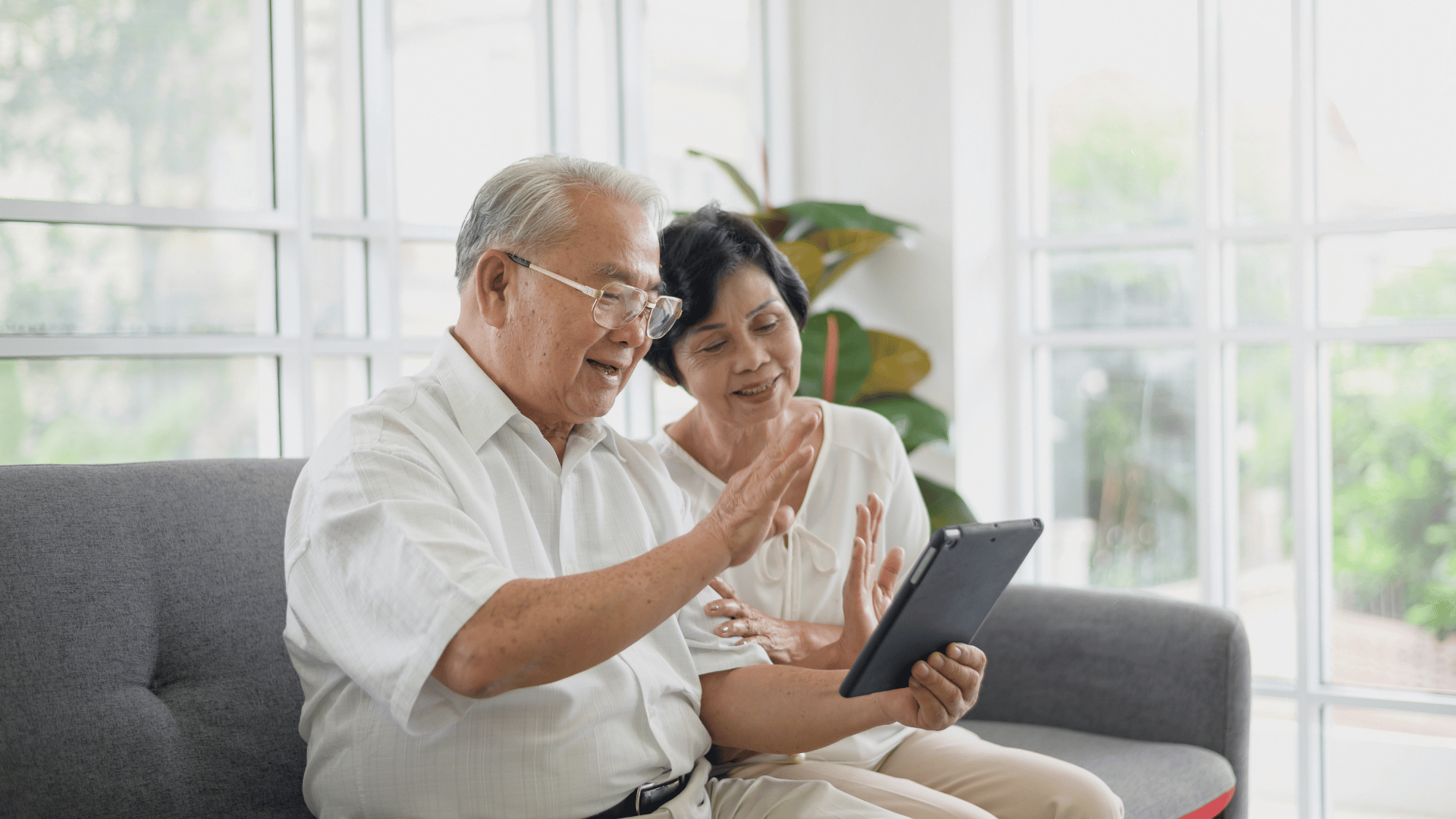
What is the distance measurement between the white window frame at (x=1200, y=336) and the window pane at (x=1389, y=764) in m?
0.03

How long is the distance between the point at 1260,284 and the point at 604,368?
7.48 feet

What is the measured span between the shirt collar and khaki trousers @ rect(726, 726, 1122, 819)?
0.65m

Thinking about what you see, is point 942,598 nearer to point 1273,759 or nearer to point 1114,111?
point 1273,759

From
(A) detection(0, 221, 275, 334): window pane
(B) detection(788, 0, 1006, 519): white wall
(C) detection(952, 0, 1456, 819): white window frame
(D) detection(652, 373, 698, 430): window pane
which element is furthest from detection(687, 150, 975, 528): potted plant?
(A) detection(0, 221, 275, 334): window pane

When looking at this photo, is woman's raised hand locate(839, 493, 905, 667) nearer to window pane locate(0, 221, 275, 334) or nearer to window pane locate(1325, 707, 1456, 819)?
window pane locate(0, 221, 275, 334)

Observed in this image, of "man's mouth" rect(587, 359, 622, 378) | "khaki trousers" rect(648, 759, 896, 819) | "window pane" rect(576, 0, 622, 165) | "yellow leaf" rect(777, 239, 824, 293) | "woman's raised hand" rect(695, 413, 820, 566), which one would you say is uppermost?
"window pane" rect(576, 0, 622, 165)

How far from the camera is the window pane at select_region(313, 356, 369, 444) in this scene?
2.39 m

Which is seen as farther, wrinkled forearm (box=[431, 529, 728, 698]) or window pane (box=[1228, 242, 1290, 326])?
window pane (box=[1228, 242, 1290, 326])

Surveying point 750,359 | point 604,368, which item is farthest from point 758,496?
point 750,359

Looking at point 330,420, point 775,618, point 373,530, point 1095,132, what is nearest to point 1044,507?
point 1095,132

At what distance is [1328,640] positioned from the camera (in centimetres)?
298

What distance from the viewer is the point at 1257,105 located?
119 inches

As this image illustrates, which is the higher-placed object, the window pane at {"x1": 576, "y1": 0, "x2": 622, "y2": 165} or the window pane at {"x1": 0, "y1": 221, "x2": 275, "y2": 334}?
the window pane at {"x1": 576, "y1": 0, "x2": 622, "y2": 165}

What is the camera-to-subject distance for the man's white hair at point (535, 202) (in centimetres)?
138
